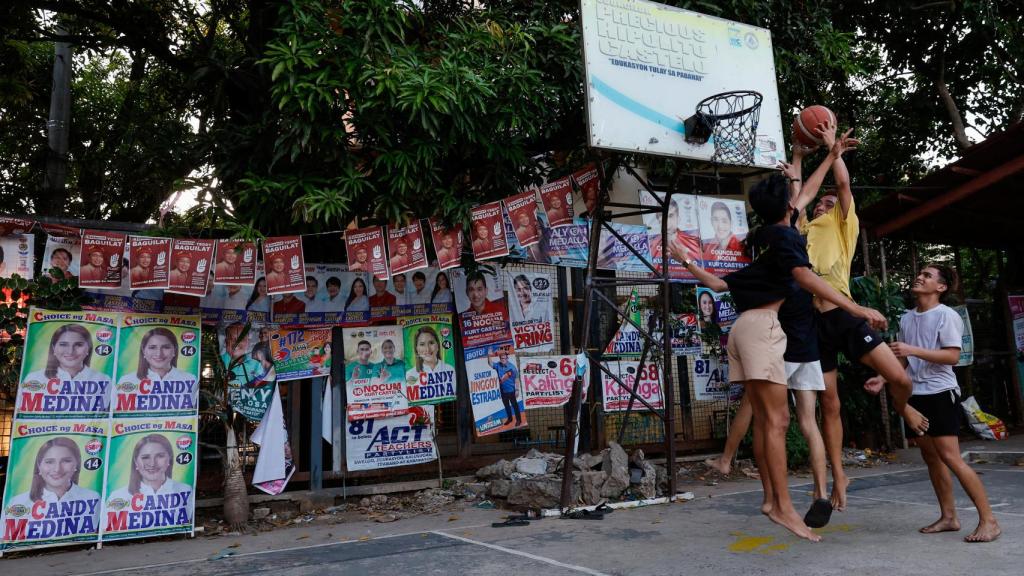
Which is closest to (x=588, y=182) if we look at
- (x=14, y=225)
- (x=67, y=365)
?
(x=67, y=365)

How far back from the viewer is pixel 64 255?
586 centimetres

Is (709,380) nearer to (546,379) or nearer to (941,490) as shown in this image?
(546,379)

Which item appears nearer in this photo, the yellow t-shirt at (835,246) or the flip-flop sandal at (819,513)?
the flip-flop sandal at (819,513)

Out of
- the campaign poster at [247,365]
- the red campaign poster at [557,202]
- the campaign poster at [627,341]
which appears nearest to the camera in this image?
the campaign poster at [247,365]

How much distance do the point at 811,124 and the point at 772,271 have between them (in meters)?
1.82

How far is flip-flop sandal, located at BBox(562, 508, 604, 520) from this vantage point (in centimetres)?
573

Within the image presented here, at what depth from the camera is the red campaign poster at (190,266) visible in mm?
5938

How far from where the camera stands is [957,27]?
1132 centimetres

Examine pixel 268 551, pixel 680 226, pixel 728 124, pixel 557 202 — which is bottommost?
pixel 268 551

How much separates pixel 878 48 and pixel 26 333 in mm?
13073

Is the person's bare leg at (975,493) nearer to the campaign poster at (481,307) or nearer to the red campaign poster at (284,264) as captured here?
the campaign poster at (481,307)

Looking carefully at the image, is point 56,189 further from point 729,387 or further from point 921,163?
point 921,163

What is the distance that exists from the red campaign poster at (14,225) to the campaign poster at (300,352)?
83.9 inches

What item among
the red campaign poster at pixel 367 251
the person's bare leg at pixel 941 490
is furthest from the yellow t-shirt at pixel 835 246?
the red campaign poster at pixel 367 251
